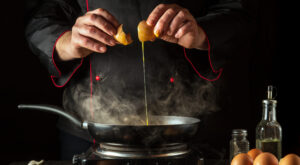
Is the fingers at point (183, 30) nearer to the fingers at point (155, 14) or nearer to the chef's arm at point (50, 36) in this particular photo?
the fingers at point (155, 14)

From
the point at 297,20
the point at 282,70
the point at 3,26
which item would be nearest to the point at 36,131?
the point at 3,26

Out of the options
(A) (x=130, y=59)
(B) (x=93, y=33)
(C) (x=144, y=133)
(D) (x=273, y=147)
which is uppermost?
(B) (x=93, y=33)

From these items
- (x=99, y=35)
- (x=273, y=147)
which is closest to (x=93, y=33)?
(x=99, y=35)

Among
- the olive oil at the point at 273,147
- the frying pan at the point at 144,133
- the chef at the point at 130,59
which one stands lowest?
the olive oil at the point at 273,147

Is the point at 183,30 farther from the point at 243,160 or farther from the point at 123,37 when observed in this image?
the point at 243,160

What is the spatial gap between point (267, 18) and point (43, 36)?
6.46 feet

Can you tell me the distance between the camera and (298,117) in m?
3.09

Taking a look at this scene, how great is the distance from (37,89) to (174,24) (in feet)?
6.10

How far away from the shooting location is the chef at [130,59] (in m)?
1.88

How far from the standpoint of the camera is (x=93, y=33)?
1511mm

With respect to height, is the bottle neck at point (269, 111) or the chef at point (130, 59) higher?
the chef at point (130, 59)

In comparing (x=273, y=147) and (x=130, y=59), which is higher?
(x=130, y=59)

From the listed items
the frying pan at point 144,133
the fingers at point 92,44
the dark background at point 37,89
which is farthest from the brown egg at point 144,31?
the dark background at point 37,89

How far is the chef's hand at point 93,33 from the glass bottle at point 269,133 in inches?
27.5
